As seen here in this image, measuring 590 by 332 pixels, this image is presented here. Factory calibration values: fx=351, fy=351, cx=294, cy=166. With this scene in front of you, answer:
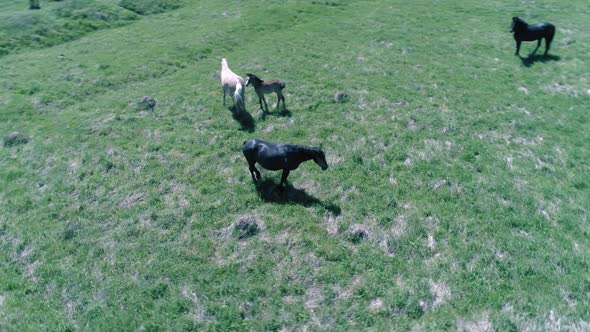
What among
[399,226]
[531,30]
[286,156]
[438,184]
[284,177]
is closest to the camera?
[399,226]

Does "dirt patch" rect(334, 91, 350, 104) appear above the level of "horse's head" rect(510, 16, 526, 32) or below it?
below

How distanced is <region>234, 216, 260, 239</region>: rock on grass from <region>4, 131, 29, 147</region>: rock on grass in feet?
39.7

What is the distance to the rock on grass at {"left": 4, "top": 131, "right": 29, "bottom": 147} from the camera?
1561 cm

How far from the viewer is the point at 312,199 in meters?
11.1

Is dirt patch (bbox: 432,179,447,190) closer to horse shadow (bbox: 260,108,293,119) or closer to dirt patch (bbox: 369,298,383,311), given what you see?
dirt patch (bbox: 369,298,383,311)

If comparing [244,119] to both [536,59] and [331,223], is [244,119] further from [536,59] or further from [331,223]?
[536,59]

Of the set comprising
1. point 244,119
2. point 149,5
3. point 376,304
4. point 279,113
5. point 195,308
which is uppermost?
point 149,5

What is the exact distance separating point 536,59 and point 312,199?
18.9 m

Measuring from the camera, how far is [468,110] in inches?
628

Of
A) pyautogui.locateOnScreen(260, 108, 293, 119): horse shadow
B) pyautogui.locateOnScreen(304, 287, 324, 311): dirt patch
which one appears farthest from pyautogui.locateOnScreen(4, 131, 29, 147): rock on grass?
pyautogui.locateOnScreen(304, 287, 324, 311): dirt patch

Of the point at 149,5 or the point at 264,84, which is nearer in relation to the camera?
the point at 264,84

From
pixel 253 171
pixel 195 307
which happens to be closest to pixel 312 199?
pixel 253 171

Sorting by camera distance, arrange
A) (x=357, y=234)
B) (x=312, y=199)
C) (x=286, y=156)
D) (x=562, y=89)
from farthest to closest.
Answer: (x=562, y=89)
(x=312, y=199)
(x=286, y=156)
(x=357, y=234)

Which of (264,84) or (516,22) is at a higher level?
(516,22)
